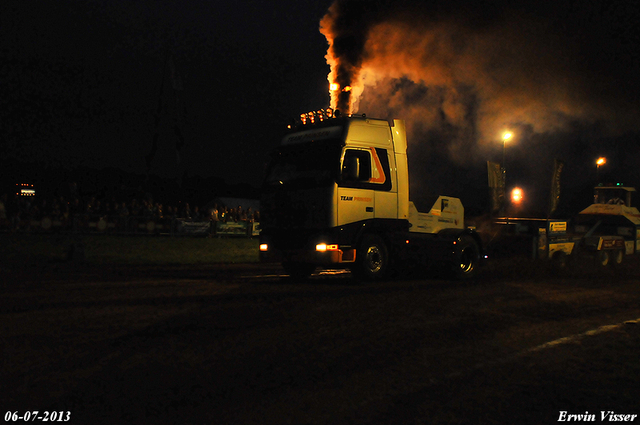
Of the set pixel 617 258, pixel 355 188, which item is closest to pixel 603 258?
pixel 617 258

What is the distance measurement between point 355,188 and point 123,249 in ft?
38.8

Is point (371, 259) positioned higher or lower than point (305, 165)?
lower

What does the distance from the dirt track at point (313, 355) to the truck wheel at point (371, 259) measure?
4.25 feet

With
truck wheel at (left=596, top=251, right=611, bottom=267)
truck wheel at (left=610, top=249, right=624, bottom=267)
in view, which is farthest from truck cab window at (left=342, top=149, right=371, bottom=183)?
truck wheel at (left=610, top=249, right=624, bottom=267)

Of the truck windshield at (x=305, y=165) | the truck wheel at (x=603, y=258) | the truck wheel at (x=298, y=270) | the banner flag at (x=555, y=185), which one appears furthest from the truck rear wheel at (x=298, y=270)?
the banner flag at (x=555, y=185)

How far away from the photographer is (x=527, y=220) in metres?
15.4

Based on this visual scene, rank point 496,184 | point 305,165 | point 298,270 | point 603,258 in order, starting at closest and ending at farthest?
point 305,165, point 298,270, point 603,258, point 496,184

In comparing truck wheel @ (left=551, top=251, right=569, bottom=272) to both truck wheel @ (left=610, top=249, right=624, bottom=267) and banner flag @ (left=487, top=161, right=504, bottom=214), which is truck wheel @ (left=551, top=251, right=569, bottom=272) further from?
truck wheel @ (left=610, top=249, right=624, bottom=267)

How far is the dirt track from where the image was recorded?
13.1ft

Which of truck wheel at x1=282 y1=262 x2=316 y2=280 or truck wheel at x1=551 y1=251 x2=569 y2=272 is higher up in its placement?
truck wheel at x1=551 y1=251 x2=569 y2=272

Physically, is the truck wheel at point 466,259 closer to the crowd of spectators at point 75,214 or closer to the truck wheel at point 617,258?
the truck wheel at point 617,258

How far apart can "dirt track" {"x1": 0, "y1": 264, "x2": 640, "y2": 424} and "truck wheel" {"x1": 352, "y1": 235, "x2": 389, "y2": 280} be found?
51.1 inches

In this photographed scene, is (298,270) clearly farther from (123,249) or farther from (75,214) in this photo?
(75,214)

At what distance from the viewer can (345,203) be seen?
36.2 ft
